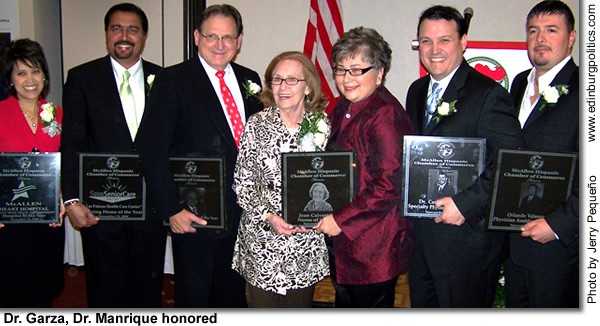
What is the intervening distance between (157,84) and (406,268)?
1683 mm

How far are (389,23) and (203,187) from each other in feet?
10.9

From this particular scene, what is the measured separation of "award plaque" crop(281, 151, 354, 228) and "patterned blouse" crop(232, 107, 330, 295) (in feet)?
0.38

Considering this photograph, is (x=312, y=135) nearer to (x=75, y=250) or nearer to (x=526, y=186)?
(x=526, y=186)

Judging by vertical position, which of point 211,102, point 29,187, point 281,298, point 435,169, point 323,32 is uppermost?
point 323,32

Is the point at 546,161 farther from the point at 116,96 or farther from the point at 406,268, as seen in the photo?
the point at 116,96

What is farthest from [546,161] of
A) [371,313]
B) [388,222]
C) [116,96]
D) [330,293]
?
[330,293]

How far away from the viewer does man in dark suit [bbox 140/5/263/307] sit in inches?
122

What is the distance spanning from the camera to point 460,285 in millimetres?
2877

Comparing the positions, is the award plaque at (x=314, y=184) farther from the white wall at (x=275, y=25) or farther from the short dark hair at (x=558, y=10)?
the white wall at (x=275, y=25)

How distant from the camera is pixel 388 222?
9.23 feet

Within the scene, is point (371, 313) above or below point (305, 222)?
below

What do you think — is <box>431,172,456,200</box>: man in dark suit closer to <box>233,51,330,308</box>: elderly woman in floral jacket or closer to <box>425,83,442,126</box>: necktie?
<box>425,83,442,126</box>: necktie

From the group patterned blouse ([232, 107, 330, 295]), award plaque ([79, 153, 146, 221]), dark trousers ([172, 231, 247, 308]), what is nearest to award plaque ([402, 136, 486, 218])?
patterned blouse ([232, 107, 330, 295])

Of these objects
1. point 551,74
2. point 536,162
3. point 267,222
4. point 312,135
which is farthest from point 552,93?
point 267,222
